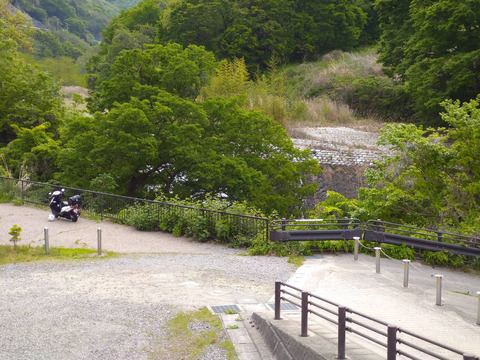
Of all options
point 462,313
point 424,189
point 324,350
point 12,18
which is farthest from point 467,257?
point 12,18

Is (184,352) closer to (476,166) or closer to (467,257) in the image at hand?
(467,257)

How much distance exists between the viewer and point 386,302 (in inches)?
412

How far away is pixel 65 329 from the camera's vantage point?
9008mm

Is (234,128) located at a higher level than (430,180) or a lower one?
higher

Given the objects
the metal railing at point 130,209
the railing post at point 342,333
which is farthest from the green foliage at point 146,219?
the railing post at point 342,333

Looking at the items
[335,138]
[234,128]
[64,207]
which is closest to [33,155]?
[64,207]

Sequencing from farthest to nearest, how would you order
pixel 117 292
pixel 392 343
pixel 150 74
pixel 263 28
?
pixel 263 28, pixel 150 74, pixel 117 292, pixel 392 343

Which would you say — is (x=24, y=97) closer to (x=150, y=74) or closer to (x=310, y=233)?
(x=150, y=74)

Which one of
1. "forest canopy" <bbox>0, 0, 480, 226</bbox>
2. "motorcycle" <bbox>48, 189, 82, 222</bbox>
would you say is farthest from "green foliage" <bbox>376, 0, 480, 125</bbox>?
"motorcycle" <bbox>48, 189, 82, 222</bbox>

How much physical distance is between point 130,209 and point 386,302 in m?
10.3

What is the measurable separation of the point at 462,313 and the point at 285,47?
54.4 meters

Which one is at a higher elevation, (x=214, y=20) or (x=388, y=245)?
(x=214, y=20)

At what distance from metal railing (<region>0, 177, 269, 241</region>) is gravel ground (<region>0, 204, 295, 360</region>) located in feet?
2.78

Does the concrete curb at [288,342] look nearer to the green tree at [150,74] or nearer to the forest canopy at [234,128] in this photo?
the forest canopy at [234,128]
